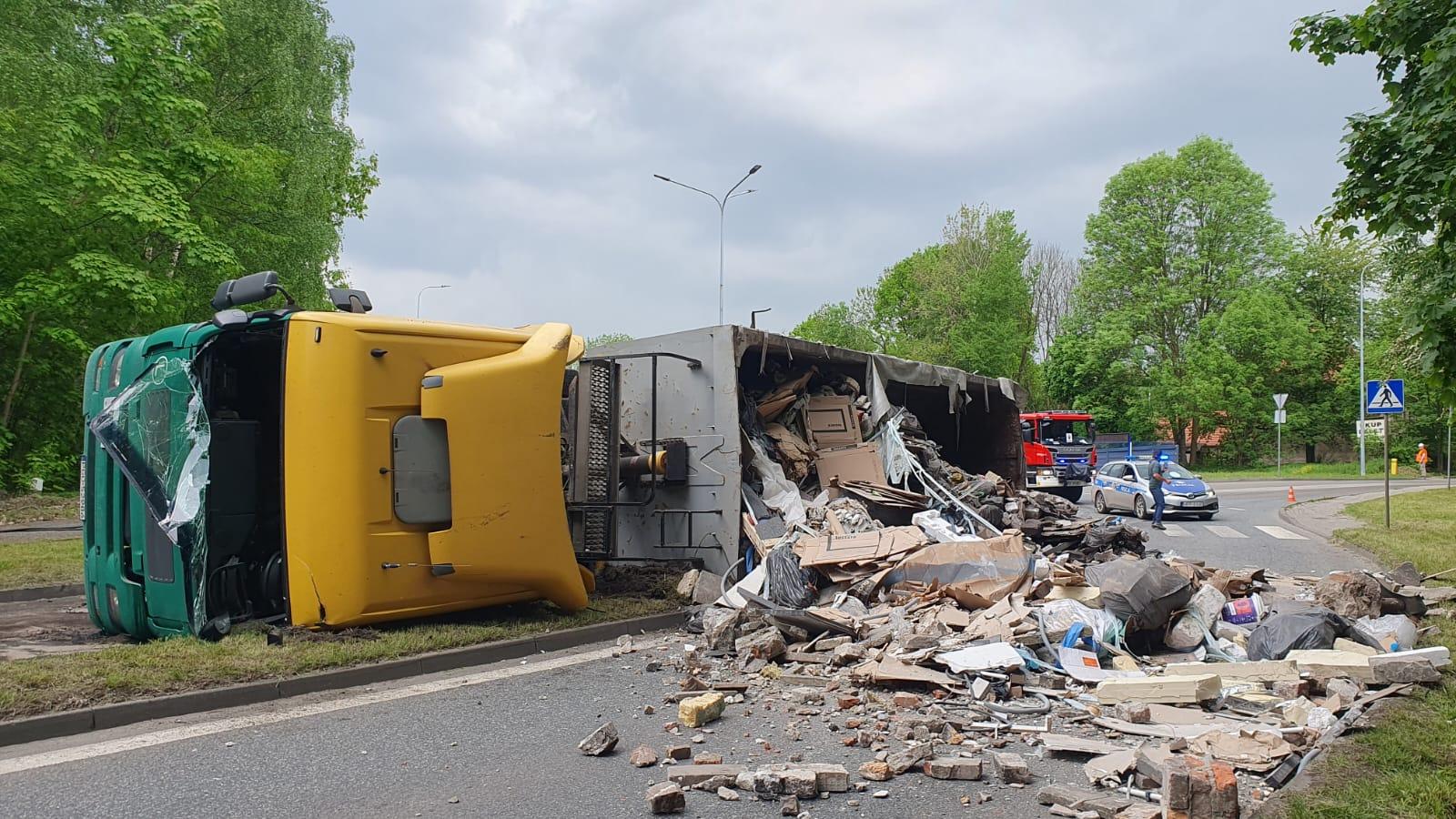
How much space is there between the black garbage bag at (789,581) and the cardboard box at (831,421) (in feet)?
9.69

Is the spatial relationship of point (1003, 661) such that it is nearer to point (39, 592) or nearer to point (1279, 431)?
point (39, 592)

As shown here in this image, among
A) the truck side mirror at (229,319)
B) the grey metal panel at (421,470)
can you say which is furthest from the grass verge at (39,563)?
the grey metal panel at (421,470)

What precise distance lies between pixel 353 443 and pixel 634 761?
3.33 meters

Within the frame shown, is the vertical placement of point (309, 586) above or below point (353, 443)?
below

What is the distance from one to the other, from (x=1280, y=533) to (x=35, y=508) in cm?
2237

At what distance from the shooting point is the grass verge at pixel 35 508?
51.0 ft

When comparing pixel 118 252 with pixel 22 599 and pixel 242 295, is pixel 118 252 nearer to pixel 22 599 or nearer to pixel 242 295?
pixel 22 599

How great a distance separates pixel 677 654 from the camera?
7141 millimetres

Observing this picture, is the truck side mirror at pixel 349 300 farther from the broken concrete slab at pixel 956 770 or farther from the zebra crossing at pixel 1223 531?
the zebra crossing at pixel 1223 531

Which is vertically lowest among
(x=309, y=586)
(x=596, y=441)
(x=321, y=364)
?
(x=309, y=586)

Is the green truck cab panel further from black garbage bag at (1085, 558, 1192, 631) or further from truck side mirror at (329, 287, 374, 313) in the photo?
black garbage bag at (1085, 558, 1192, 631)

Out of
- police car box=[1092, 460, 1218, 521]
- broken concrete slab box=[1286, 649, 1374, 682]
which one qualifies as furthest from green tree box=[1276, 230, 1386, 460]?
broken concrete slab box=[1286, 649, 1374, 682]

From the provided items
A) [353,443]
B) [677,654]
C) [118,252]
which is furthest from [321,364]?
[118,252]

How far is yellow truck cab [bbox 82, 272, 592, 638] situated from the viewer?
6480 mm
